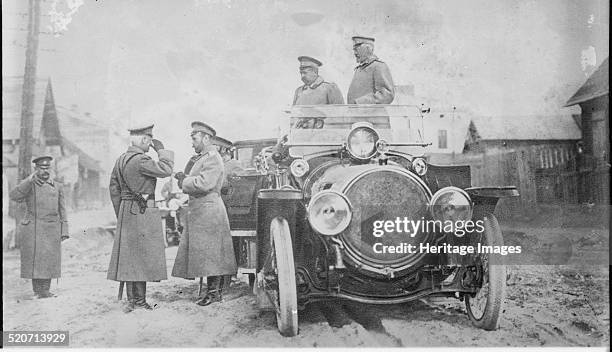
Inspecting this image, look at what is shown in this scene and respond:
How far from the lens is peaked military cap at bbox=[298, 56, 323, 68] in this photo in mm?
4039

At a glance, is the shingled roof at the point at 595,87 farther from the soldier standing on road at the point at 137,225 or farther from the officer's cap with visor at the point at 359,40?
the soldier standing on road at the point at 137,225

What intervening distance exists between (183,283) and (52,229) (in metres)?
1.09

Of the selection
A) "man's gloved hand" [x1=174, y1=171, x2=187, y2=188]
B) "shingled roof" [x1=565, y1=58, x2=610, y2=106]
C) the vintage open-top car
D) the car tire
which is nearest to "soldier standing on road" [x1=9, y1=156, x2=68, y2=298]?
"man's gloved hand" [x1=174, y1=171, x2=187, y2=188]

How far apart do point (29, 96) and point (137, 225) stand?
1377 mm

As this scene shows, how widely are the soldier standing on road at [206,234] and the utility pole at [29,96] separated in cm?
125

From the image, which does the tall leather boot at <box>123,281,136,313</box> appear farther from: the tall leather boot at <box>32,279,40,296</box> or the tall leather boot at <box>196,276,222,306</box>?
the tall leather boot at <box>32,279,40,296</box>

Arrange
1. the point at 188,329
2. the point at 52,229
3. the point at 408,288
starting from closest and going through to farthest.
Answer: the point at 408,288
the point at 188,329
the point at 52,229

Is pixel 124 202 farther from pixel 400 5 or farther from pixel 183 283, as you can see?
pixel 400 5

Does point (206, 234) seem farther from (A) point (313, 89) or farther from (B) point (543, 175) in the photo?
(B) point (543, 175)

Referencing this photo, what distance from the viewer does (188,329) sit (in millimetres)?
3709

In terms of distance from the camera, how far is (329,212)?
3090 mm

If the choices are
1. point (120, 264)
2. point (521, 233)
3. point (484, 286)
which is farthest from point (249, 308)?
point (521, 233)

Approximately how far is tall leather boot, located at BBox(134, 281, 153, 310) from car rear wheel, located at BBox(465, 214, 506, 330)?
2290 millimetres

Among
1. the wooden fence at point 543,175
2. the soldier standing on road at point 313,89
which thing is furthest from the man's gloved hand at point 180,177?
the wooden fence at point 543,175
